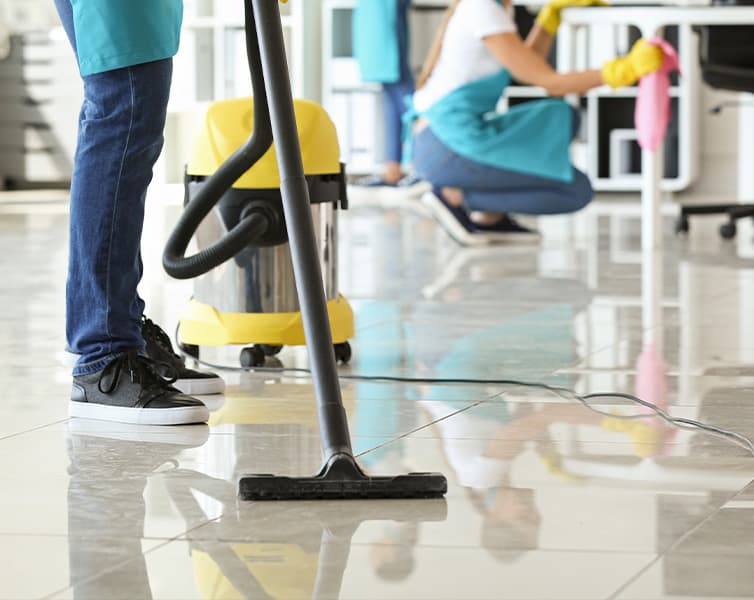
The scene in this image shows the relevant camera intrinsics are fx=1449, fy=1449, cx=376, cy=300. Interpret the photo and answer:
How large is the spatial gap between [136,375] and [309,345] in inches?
16.0

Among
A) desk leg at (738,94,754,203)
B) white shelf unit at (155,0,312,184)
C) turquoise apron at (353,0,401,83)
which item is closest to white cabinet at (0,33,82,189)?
white shelf unit at (155,0,312,184)

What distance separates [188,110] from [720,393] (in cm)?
555

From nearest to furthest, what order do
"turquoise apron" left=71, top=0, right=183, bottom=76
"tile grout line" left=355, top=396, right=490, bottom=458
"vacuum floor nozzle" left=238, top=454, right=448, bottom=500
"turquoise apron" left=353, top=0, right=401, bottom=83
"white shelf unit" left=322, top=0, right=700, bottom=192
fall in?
"vacuum floor nozzle" left=238, top=454, right=448, bottom=500 < "tile grout line" left=355, top=396, right=490, bottom=458 < "turquoise apron" left=71, top=0, right=183, bottom=76 < "turquoise apron" left=353, top=0, right=401, bottom=83 < "white shelf unit" left=322, top=0, right=700, bottom=192

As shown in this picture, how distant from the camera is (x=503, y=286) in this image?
324cm

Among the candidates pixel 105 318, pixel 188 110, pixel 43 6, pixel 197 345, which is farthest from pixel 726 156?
pixel 105 318

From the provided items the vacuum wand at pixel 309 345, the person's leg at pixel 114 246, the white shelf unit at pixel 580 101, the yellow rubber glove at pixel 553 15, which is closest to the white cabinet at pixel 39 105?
the white shelf unit at pixel 580 101

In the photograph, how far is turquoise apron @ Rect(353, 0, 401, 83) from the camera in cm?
652

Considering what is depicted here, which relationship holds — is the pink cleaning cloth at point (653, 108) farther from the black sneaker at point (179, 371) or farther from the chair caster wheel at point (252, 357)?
the black sneaker at point (179, 371)

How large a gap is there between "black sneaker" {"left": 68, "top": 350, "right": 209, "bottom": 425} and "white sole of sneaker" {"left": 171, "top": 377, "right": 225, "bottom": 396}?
0.14 m

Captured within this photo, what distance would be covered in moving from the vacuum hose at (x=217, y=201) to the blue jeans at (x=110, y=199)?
10 cm

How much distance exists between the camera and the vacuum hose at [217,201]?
1.64m

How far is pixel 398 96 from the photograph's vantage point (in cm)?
665

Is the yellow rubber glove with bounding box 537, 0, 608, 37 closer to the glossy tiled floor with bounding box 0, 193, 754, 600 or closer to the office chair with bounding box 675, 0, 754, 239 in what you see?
the office chair with bounding box 675, 0, 754, 239

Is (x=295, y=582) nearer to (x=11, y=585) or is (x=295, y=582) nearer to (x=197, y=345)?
(x=11, y=585)
